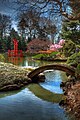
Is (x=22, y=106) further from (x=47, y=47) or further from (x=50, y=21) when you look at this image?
(x=47, y=47)

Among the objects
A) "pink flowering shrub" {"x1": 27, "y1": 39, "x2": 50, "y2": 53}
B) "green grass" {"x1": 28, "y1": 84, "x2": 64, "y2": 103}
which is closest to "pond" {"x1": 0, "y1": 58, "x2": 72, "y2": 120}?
"green grass" {"x1": 28, "y1": 84, "x2": 64, "y2": 103}

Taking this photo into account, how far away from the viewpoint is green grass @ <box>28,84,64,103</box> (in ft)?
36.8

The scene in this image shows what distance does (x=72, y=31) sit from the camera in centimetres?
2567

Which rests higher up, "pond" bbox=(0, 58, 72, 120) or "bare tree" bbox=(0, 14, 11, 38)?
"bare tree" bbox=(0, 14, 11, 38)

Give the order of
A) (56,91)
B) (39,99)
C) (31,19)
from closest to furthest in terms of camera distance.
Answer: (31,19), (39,99), (56,91)

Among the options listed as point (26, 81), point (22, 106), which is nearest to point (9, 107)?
point (22, 106)

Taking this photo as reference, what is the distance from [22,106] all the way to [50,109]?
1.00m

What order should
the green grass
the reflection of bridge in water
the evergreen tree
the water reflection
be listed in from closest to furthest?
the water reflection
the green grass
the reflection of bridge in water
the evergreen tree

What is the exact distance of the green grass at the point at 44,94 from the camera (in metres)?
11.2

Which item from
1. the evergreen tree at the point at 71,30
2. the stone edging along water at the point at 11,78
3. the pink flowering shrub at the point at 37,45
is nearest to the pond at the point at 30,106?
the stone edging along water at the point at 11,78

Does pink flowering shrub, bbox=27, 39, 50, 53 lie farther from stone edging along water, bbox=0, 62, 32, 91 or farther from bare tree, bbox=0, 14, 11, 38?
stone edging along water, bbox=0, 62, 32, 91

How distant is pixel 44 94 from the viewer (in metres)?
12.3

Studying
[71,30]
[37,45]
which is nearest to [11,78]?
[71,30]

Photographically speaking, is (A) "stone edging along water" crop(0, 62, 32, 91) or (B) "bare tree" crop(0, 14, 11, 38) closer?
(A) "stone edging along water" crop(0, 62, 32, 91)
